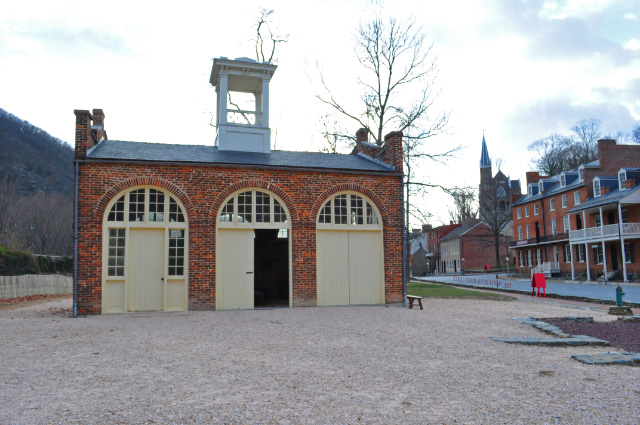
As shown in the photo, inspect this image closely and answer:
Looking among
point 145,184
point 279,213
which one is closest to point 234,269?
point 279,213

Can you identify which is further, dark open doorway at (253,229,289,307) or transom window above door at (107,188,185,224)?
dark open doorway at (253,229,289,307)

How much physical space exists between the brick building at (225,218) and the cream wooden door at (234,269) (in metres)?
0.03

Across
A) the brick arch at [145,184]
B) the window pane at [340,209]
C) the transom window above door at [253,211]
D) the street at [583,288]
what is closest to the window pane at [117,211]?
the brick arch at [145,184]

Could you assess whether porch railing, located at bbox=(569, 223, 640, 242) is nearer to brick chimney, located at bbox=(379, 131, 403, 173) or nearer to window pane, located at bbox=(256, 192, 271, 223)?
brick chimney, located at bbox=(379, 131, 403, 173)

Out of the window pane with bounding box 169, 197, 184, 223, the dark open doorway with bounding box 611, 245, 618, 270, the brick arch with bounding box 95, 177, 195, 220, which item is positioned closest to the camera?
the brick arch with bounding box 95, 177, 195, 220

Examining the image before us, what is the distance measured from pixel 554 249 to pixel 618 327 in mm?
34712

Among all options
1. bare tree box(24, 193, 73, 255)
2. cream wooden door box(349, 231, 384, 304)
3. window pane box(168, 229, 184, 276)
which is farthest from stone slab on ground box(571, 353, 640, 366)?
bare tree box(24, 193, 73, 255)

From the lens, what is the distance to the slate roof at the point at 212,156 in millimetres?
13031

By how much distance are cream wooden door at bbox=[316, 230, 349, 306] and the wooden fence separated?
15049 mm

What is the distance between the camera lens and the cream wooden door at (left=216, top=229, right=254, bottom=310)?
13.2 metres

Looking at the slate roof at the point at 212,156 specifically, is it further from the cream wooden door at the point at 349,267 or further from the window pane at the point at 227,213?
the cream wooden door at the point at 349,267

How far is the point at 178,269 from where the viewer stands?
12.9m

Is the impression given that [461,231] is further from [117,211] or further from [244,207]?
[117,211]

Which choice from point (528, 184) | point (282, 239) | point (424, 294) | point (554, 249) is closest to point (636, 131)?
point (528, 184)
